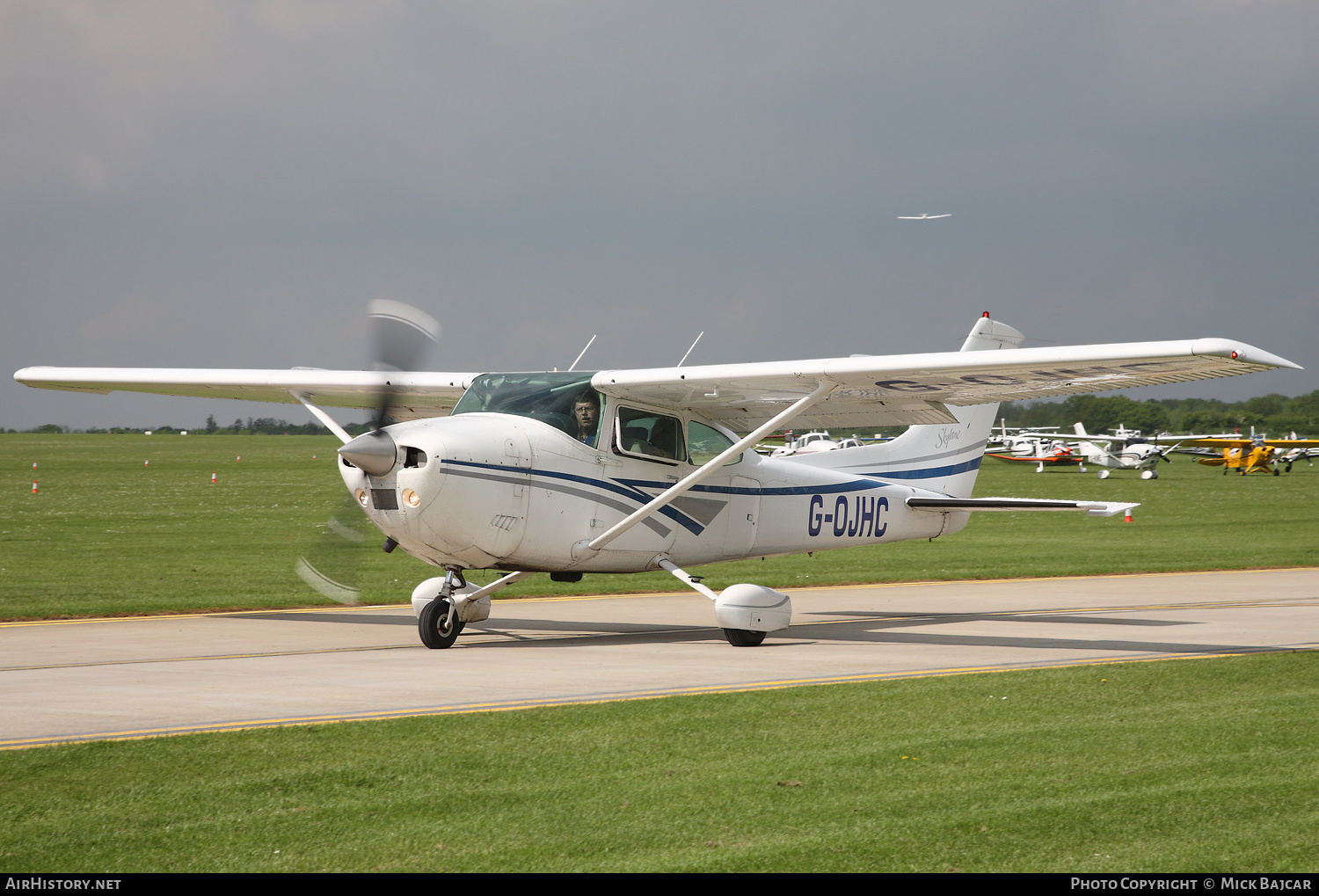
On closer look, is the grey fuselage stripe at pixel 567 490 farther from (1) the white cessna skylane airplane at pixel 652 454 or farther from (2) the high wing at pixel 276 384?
(2) the high wing at pixel 276 384

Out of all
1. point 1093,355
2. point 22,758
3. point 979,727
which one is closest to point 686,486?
point 1093,355

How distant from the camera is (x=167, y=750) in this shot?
677cm

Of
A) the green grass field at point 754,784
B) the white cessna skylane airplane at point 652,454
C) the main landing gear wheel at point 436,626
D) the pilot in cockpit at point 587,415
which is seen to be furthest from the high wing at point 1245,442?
the main landing gear wheel at point 436,626

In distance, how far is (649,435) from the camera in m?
13.2

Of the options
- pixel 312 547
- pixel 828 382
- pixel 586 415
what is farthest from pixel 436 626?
pixel 312 547

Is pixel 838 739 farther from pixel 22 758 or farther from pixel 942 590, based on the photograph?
pixel 942 590

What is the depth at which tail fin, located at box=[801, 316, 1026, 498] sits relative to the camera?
15570mm

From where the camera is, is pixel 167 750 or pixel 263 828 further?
pixel 167 750

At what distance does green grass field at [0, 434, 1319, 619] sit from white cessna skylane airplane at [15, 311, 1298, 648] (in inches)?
130

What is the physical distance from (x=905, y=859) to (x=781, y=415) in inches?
304

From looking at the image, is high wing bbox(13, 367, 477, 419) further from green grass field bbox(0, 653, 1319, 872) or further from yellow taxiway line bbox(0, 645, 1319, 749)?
green grass field bbox(0, 653, 1319, 872)

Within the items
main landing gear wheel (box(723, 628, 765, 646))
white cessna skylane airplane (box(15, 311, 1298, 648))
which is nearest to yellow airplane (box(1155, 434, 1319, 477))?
white cessna skylane airplane (box(15, 311, 1298, 648))

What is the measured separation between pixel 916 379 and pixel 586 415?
3395mm

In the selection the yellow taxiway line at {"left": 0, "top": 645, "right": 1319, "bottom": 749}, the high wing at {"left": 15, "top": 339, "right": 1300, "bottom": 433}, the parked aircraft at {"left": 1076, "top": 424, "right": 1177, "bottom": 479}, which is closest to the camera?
the yellow taxiway line at {"left": 0, "top": 645, "right": 1319, "bottom": 749}
